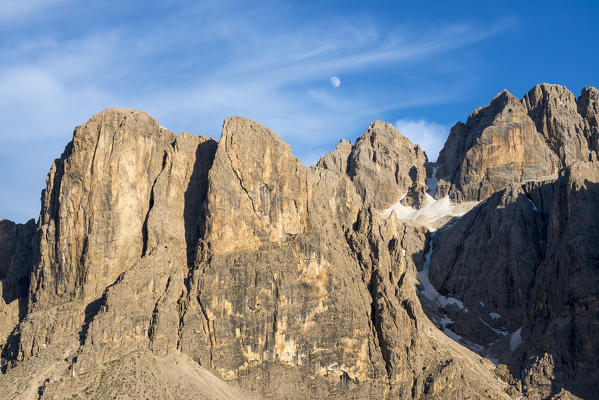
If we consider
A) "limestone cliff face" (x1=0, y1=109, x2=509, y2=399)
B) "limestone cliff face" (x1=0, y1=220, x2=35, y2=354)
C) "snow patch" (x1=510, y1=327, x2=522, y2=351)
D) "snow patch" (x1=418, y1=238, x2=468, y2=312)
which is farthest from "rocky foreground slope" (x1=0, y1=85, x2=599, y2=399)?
"snow patch" (x1=418, y1=238, x2=468, y2=312)

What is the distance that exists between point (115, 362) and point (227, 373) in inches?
748

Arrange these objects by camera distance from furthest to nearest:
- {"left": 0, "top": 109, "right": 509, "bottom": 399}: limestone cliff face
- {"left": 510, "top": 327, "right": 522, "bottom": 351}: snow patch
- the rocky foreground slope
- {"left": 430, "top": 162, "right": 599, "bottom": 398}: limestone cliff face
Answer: {"left": 510, "top": 327, "right": 522, "bottom": 351}: snow patch
{"left": 430, "top": 162, "right": 599, "bottom": 398}: limestone cliff face
{"left": 0, "top": 109, "right": 509, "bottom": 399}: limestone cliff face
the rocky foreground slope

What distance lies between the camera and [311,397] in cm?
11838

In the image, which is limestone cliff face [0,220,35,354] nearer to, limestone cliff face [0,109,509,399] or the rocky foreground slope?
the rocky foreground slope

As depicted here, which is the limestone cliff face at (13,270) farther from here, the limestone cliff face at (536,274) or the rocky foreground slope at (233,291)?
the limestone cliff face at (536,274)

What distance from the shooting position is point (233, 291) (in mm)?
123938

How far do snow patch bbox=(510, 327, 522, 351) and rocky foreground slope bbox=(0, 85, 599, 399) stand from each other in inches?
21.9

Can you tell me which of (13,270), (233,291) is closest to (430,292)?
(233,291)

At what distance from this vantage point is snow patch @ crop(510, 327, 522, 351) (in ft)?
475

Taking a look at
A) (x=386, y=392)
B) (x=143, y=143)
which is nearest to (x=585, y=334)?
(x=386, y=392)

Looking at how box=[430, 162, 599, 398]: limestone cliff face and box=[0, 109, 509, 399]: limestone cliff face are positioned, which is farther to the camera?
box=[430, 162, 599, 398]: limestone cliff face

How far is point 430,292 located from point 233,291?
68353 millimetres

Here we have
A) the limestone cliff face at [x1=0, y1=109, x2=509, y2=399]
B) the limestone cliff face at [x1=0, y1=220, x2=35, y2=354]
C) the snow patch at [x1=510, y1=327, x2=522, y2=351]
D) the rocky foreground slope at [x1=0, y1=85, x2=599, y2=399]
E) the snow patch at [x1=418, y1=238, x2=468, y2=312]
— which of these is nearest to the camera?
the rocky foreground slope at [x1=0, y1=85, x2=599, y2=399]

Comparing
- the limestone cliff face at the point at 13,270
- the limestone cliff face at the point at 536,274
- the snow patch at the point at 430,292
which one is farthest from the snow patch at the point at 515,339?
the limestone cliff face at the point at 13,270
